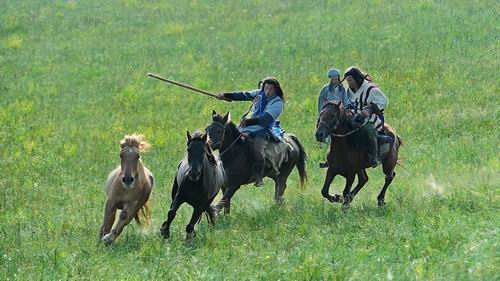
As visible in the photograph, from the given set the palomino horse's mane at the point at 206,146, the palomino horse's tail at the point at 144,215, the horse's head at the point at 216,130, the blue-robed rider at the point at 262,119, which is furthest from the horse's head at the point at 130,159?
the blue-robed rider at the point at 262,119

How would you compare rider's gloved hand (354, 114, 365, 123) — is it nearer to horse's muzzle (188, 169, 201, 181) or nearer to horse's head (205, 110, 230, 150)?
horse's head (205, 110, 230, 150)

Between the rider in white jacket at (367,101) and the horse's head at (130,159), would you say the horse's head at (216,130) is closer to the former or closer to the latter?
the horse's head at (130,159)

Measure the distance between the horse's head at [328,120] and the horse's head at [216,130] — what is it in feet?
4.83

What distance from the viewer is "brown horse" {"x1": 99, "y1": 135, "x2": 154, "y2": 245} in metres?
12.1

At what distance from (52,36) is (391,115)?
19267mm

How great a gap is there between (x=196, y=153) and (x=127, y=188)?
1.08m

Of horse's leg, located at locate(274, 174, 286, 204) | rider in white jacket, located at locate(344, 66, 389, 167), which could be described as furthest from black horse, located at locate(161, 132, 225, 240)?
horse's leg, located at locate(274, 174, 286, 204)

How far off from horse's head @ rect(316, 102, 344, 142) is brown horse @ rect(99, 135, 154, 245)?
2636 mm

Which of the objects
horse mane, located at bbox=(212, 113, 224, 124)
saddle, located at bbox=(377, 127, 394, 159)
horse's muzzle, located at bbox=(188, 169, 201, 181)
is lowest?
saddle, located at bbox=(377, 127, 394, 159)

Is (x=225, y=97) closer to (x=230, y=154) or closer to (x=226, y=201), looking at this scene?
(x=230, y=154)

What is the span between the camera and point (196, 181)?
41.6ft

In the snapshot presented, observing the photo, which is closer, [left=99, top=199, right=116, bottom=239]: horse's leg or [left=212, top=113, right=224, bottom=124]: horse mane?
[left=99, top=199, right=116, bottom=239]: horse's leg

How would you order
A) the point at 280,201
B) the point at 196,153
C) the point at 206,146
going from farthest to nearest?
the point at 280,201 → the point at 206,146 → the point at 196,153

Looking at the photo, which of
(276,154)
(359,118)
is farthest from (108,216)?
(359,118)
